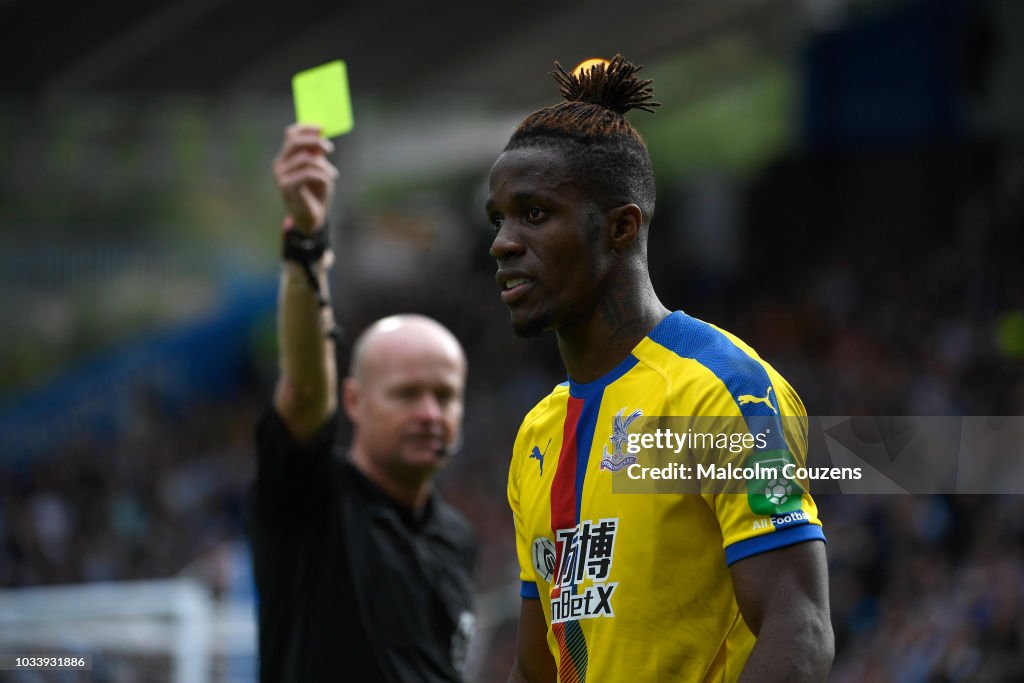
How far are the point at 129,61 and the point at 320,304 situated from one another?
13721mm

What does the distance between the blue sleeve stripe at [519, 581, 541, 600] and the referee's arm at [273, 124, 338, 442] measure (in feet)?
4.93

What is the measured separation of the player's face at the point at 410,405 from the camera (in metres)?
4.74

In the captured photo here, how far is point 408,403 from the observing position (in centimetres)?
479

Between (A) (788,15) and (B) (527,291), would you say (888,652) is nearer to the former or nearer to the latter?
(B) (527,291)

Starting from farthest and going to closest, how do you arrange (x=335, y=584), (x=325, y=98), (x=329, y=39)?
(x=329, y=39), (x=335, y=584), (x=325, y=98)

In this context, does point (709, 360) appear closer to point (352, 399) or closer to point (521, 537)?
point (521, 537)

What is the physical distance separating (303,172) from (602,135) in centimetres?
171

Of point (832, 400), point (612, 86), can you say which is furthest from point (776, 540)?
point (832, 400)

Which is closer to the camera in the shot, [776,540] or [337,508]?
[776,540]

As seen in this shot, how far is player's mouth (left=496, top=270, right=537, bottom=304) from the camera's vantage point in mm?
2910

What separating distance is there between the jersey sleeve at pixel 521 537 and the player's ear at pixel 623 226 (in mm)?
534

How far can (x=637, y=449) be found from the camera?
2.77 metres

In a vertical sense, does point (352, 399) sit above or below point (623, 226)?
above

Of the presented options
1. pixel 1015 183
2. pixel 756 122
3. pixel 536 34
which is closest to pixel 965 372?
pixel 1015 183
